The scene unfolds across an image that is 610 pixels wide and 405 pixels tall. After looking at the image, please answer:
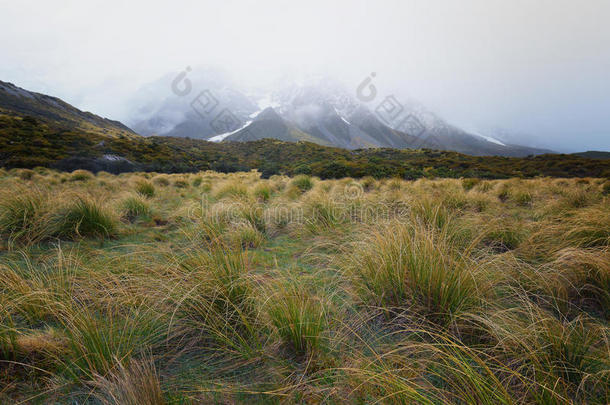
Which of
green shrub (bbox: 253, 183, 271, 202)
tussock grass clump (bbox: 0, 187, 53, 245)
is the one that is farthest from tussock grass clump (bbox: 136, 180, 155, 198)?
tussock grass clump (bbox: 0, 187, 53, 245)

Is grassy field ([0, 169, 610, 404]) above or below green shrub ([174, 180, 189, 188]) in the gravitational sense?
below

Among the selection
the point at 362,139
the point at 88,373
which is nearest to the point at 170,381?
the point at 88,373

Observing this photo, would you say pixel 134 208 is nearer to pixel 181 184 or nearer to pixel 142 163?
pixel 181 184

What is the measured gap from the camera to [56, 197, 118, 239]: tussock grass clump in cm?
320

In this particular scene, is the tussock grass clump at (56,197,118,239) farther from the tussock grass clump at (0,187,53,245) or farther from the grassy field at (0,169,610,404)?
the grassy field at (0,169,610,404)

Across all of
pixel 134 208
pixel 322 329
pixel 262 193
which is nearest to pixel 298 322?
pixel 322 329

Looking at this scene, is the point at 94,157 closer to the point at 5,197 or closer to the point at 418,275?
the point at 5,197

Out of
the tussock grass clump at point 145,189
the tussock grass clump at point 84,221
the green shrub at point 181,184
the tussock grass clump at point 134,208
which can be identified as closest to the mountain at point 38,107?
the green shrub at point 181,184

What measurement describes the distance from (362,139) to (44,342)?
190 metres

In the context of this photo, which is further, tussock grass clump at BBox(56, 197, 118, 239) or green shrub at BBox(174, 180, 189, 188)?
green shrub at BBox(174, 180, 189, 188)

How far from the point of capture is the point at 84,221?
3.32m

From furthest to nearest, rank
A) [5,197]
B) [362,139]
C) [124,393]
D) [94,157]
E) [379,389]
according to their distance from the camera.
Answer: [362,139]
[94,157]
[5,197]
[379,389]
[124,393]

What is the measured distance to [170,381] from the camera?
1.17 metres

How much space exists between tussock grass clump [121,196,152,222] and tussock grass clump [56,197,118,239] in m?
1.04
